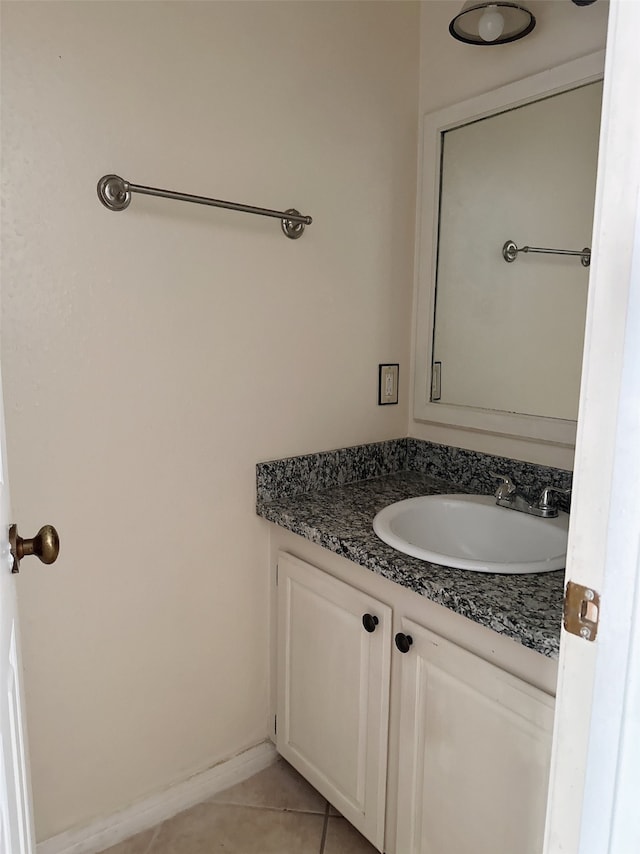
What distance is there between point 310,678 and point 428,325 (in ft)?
3.33

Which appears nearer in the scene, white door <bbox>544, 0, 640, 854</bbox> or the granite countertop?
white door <bbox>544, 0, 640, 854</bbox>

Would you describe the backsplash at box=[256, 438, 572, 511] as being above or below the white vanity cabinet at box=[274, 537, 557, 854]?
above

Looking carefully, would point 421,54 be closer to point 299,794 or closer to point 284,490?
point 284,490

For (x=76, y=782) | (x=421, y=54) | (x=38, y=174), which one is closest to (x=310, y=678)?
(x=76, y=782)

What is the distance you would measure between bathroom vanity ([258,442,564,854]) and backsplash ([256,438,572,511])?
0.05 metres

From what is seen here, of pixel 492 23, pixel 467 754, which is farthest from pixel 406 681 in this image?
pixel 492 23

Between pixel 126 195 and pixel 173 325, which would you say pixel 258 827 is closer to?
pixel 173 325

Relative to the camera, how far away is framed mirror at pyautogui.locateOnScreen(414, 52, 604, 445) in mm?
1425

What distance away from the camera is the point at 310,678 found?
4.88 ft

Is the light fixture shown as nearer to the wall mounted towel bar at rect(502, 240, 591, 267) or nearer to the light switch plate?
the wall mounted towel bar at rect(502, 240, 591, 267)

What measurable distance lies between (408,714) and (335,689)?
25cm

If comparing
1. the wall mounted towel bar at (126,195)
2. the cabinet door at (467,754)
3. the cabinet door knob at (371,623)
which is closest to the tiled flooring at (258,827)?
the cabinet door at (467,754)

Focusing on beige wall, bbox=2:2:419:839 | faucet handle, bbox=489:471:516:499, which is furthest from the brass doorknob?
faucet handle, bbox=489:471:516:499

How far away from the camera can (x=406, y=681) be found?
47.3 inches
